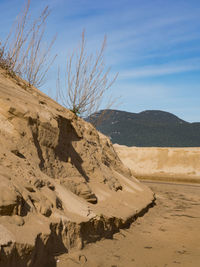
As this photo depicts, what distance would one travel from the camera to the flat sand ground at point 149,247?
10.2 ft

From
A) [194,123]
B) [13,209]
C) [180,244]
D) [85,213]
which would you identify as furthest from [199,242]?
[194,123]

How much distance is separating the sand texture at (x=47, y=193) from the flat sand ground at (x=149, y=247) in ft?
0.48

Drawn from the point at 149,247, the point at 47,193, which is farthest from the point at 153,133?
the point at 47,193

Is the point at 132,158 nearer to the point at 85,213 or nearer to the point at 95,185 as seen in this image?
the point at 95,185

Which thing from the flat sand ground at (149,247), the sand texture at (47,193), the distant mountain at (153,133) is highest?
the distant mountain at (153,133)

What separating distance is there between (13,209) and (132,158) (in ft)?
68.5

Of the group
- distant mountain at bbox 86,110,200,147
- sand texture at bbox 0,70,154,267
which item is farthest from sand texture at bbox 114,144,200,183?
distant mountain at bbox 86,110,200,147

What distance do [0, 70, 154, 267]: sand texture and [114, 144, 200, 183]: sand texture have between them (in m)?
14.1

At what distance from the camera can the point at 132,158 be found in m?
23.3

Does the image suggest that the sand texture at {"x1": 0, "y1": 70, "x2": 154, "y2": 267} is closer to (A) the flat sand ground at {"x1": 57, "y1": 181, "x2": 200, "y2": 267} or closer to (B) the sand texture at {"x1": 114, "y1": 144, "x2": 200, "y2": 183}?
(A) the flat sand ground at {"x1": 57, "y1": 181, "x2": 200, "y2": 267}

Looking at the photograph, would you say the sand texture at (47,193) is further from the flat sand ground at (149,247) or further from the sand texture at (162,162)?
the sand texture at (162,162)

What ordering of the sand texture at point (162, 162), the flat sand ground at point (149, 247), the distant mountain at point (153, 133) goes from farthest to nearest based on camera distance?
the distant mountain at point (153, 133) → the sand texture at point (162, 162) → the flat sand ground at point (149, 247)

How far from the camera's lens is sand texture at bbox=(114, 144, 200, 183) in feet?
65.7

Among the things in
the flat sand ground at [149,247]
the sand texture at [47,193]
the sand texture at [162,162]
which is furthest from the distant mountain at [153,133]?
the flat sand ground at [149,247]
